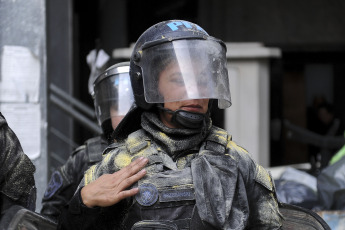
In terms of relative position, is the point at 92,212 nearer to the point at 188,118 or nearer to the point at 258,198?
the point at 188,118

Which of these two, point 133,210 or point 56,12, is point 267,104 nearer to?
point 56,12

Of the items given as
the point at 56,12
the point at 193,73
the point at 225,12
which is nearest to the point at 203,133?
the point at 193,73

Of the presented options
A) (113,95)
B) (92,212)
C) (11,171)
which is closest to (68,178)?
(113,95)

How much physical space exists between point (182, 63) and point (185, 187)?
18.8 inches

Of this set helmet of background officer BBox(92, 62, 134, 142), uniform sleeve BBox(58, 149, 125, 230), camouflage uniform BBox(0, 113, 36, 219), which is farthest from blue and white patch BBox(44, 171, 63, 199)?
uniform sleeve BBox(58, 149, 125, 230)

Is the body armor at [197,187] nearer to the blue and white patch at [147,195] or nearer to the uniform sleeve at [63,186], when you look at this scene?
the blue and white patch at [147,195]

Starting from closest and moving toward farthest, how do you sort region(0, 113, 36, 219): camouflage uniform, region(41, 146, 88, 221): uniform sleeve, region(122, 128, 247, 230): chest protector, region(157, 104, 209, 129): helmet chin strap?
1. region(122, 128, 247, 230): chest protector
2. region(157, 104, 209, 129): helmet chin strap
3. region(0, 113, 36, 219): camouflage uniform
4. region(41, 146, 88, 221): uniform sleeve

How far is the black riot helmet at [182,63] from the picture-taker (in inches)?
119

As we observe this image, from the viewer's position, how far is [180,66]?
120 inches

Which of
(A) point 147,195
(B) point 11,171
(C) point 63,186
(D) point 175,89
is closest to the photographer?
(A) point 147,195

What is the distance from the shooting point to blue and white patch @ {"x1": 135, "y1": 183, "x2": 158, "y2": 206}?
9.52ft

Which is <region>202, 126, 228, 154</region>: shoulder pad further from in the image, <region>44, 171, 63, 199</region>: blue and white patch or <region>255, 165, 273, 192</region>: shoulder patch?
<region>44, 171, 63, 199</region>: blue and white patch

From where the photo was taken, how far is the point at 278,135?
8523 mm

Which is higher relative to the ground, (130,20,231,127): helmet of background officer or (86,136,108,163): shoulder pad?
(130,20,231,127): helmet of background officer
